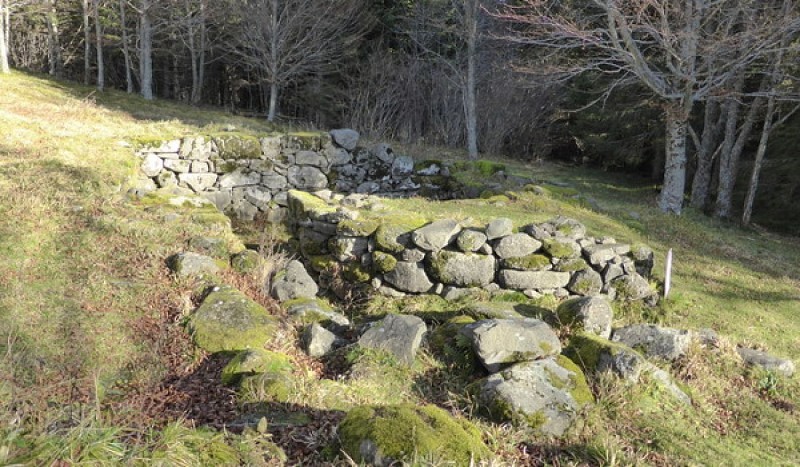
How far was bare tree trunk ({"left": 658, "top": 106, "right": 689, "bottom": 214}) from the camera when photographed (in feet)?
36.4

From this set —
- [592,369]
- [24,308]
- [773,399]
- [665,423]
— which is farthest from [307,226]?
[773,399]

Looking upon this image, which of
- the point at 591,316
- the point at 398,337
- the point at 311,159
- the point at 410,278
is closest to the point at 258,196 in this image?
the point at 311,159

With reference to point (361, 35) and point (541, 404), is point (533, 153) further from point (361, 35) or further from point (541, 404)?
point (541, 404)

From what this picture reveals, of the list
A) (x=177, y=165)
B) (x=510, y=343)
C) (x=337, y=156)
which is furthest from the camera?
(x=337, y=156)

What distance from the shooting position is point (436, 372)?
4.35 metres

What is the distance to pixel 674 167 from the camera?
446 inches

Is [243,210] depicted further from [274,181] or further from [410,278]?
[410,278]

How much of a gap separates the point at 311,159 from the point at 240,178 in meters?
1.60

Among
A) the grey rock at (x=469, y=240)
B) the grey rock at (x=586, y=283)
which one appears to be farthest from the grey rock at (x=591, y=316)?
the grey rock at (x=469, y=240)

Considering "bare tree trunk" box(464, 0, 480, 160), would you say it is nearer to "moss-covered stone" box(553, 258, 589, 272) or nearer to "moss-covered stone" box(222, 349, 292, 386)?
"moss-covered stone" box(553, 258, 589, 272)

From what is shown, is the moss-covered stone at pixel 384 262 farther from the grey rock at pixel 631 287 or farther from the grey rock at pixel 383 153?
the grey rock at pixel 383 153

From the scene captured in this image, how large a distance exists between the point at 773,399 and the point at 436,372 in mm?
2832

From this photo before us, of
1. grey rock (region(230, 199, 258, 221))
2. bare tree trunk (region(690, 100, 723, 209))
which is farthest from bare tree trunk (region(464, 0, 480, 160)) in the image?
grey rock (region(230, 199, 258, 221))

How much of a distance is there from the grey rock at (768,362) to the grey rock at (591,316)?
126cm
